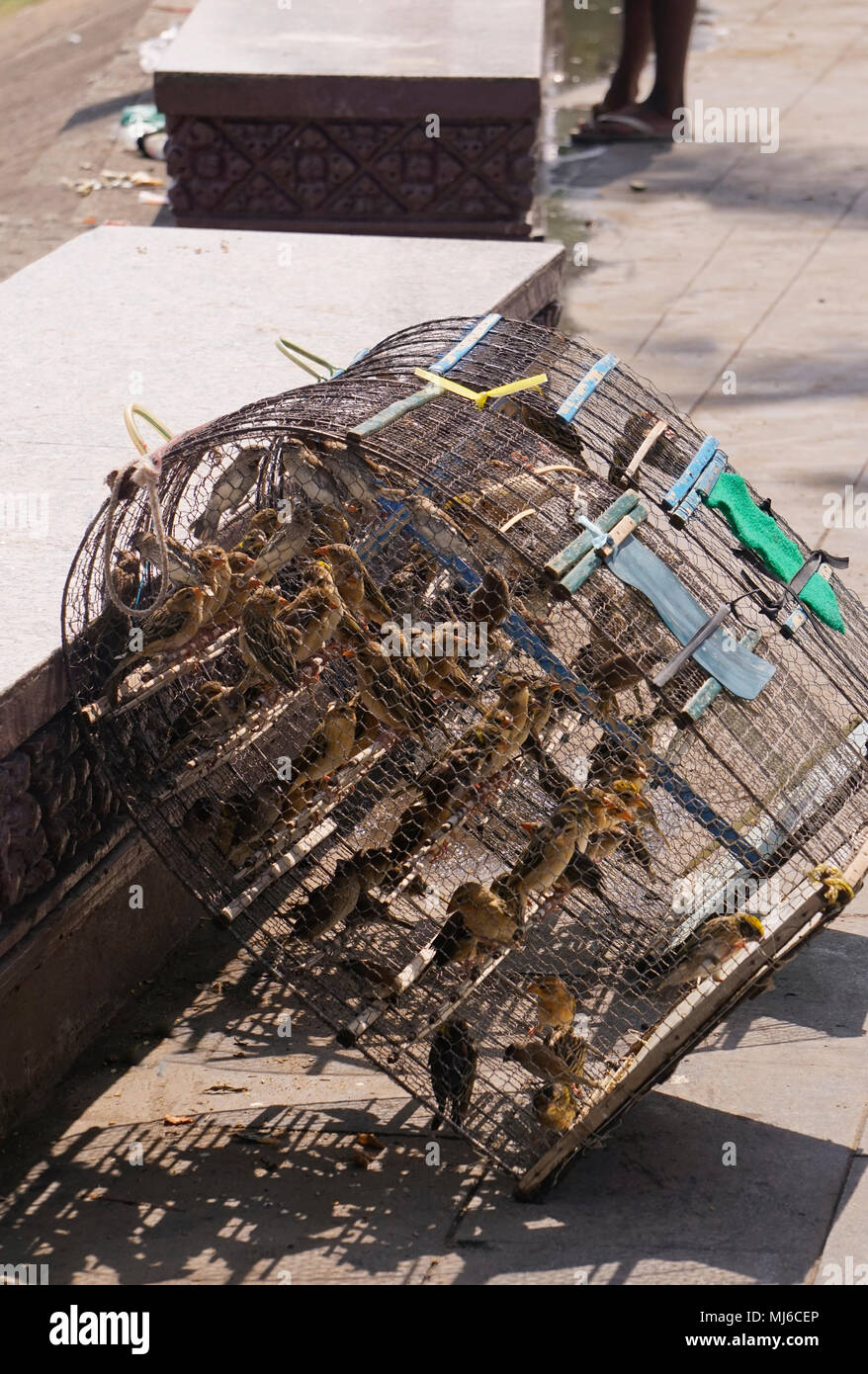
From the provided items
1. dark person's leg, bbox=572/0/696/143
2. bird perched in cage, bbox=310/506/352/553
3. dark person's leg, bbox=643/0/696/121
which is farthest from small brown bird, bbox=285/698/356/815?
dark person's leg, bbox=572/0/696/143

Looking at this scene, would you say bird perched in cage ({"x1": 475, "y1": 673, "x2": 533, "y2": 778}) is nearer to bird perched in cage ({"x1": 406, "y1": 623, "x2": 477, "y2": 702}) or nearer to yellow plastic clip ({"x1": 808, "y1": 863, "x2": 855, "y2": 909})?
bird perched in cage ({"x1": 406, "y1": 623, "x2": 477, "y2": 702})

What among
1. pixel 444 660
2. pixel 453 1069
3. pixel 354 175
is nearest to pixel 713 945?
pixel 453 1069

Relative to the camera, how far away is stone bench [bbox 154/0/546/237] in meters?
8.54

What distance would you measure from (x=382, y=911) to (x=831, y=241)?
8032 mm

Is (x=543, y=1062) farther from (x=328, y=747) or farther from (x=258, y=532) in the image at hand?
(x=258, y=532)

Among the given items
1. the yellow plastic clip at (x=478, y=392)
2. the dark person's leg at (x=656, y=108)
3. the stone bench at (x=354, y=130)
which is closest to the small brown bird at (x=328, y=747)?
the yellow plastic clip at (x=478, y=392)

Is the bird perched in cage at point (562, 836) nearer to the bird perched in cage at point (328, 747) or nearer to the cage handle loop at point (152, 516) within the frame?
the bird perched in cage at point (328, 747)

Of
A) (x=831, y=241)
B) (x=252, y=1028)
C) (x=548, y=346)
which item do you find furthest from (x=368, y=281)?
(x=831, y=241)

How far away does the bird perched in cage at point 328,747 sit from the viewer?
407 cm

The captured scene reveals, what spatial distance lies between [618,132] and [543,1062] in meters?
10.3

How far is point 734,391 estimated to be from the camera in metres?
8.77

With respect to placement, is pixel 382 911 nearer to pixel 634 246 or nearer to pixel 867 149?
pixel 634 246

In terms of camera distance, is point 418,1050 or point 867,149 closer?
point 418,1050

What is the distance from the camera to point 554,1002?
3.98m
